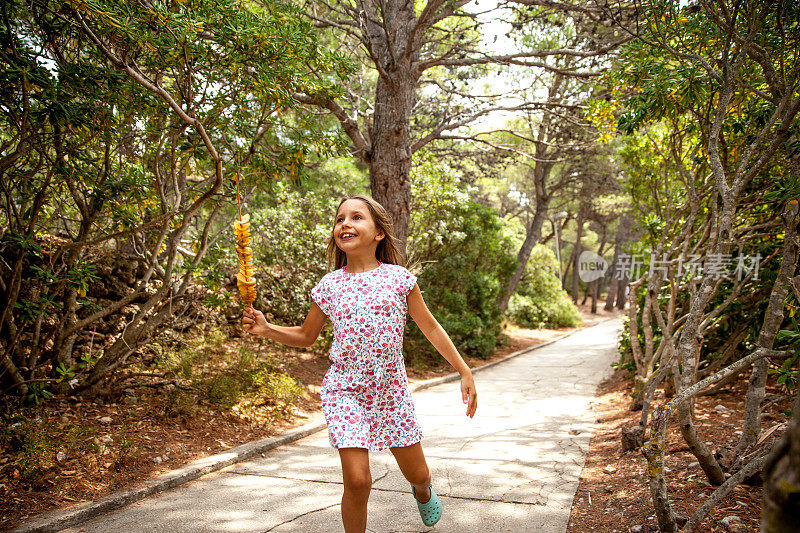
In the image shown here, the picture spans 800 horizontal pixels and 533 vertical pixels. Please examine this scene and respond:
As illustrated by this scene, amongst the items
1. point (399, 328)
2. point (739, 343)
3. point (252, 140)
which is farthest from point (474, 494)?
point (739, 343)

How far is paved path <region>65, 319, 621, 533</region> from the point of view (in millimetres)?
3346

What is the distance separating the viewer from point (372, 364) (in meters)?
2.78

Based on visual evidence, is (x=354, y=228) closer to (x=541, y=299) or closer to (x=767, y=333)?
(x=767, y=333)

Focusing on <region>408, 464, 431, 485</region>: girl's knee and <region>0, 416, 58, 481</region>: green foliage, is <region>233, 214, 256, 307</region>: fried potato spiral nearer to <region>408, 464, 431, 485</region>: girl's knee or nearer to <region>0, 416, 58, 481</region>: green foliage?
<region>408, 464, 431, 485</region>: girl's knee

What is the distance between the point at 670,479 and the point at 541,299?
18.9 meters

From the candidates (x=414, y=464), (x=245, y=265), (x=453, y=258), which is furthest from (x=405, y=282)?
(x=453, y=258)

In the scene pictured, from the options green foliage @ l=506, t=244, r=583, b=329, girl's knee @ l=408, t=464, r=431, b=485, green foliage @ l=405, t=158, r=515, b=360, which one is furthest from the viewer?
green foliage @ l=506, t=244, r=583, b=329

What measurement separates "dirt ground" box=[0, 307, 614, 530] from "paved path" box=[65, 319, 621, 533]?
33 centimetres

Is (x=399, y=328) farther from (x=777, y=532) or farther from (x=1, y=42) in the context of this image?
(x=1, y=42)

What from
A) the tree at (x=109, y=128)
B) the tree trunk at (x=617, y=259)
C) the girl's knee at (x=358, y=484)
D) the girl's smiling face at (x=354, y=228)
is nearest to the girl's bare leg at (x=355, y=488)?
the girl's knee at (x=358, y=484)

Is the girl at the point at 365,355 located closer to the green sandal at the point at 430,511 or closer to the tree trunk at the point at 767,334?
the green sandal at the point at 430,511

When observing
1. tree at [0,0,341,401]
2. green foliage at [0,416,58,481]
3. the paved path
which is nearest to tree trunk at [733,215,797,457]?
the paved path

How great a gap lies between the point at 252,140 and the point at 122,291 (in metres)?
2.95

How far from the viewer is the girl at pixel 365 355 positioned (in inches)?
102
